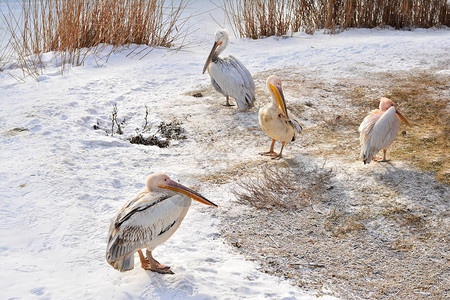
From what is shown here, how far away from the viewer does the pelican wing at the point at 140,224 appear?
2930 millimetres

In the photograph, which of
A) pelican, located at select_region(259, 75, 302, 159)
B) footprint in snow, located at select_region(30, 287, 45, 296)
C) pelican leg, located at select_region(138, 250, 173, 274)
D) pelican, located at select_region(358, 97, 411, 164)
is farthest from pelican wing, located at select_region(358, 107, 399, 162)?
footprint in snow, located at select_region(30, 287, 45, 296)

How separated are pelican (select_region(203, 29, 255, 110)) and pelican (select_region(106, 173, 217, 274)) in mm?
2996

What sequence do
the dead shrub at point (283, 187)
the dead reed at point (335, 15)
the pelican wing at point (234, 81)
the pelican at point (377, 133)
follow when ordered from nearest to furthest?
1. the dead shrub at point (283, 187)
2. the pelican at point (377, 133)
3. the pelican wing at point (234, 81)
4. the dead reed at point (335, 15)

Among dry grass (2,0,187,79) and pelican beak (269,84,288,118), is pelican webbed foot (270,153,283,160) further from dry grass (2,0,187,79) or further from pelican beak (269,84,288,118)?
dry grass (2,0,187,79)

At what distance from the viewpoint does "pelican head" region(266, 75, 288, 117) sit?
15.5 feet

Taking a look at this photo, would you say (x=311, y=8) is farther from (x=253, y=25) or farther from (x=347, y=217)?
(x=347, y=217)

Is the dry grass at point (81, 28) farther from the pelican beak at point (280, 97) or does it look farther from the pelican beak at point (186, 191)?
the pelican beak at point (186, 191)

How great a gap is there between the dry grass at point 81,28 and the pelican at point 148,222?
15.5 feet

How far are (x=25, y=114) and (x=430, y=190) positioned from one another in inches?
170

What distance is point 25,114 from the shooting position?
5.54 m

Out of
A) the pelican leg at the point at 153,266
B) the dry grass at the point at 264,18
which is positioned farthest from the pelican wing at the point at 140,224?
the dry grass at the point at 264,18

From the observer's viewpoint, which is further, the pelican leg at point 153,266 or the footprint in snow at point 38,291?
the pelican leg at point 153,266

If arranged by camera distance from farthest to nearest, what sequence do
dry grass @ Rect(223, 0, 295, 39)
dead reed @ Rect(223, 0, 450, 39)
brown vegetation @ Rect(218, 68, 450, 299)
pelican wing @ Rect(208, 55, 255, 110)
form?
dead reed @ Rect(223, 0, 450, 39)
dry grass @ Rect(223, 0, 295, 39)
pelican wing @ Rect(208, 55, 255, 110)
brown vegetation @ Rect(218, 68, 450, 299)

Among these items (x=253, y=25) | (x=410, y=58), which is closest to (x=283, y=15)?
(x=253, y=25)
